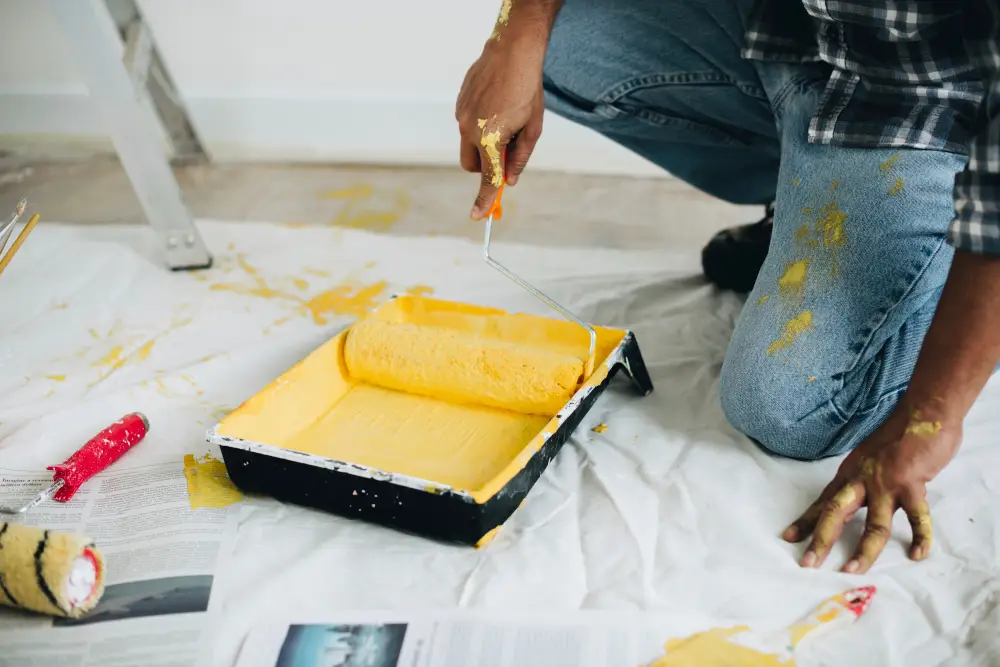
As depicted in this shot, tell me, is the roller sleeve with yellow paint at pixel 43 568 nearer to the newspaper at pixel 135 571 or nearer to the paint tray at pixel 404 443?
the newspaper at pixel 135 571

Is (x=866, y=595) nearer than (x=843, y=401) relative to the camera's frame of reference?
Yes

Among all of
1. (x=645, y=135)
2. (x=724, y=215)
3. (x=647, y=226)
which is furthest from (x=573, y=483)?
(x=724, y=215)

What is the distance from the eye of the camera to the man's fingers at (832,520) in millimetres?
756

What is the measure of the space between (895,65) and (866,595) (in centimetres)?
51

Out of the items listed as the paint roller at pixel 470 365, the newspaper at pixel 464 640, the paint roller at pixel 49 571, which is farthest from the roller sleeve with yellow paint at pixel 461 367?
the paint roller at pixel 49 571

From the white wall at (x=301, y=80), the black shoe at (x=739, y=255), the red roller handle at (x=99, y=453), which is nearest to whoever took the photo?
the red roller handle at (x=99, y=453)

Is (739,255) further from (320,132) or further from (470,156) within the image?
(320,132)

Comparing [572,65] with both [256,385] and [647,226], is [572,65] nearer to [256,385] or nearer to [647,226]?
[647,226]

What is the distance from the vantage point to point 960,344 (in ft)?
2.35

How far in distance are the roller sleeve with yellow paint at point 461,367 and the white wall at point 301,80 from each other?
91 centimetres

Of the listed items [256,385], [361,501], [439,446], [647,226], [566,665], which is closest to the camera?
[566,665]

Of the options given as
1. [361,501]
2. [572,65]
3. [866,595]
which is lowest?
[866,595]

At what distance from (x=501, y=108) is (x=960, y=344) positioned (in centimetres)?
51

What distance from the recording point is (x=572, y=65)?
3.81 feet
